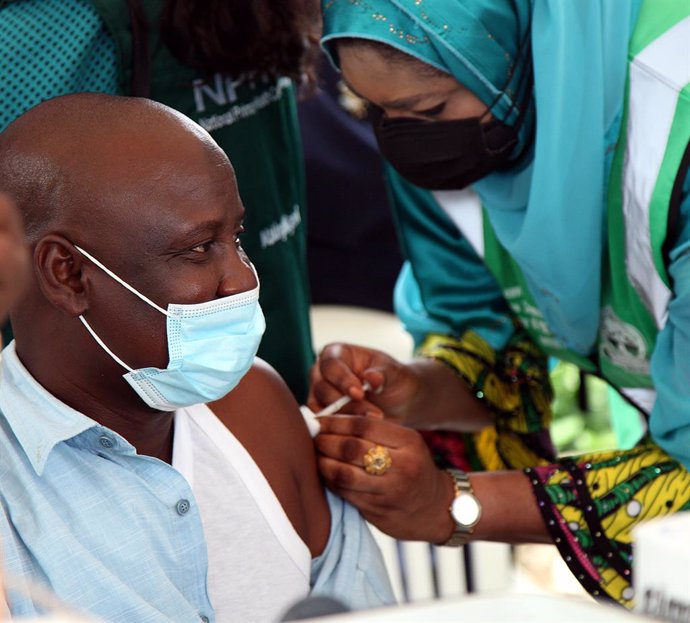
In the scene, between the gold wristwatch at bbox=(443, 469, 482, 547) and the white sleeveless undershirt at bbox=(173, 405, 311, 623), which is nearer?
the white sleeveless undershirt at bbox=(173, 405, 311, 623)

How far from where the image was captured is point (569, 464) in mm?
2131

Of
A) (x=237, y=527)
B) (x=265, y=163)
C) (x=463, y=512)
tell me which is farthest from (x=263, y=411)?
(x=265, y=163)

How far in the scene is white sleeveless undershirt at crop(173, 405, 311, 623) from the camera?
1.65 m

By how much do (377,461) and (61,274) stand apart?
67cm

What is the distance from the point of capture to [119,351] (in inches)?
60.6

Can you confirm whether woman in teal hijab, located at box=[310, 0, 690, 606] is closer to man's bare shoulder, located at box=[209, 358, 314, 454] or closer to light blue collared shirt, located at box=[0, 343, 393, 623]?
man's bare shoulder, located at box=[209, 358, 314, 454]

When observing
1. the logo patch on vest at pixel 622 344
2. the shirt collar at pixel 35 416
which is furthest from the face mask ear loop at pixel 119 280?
the logo patch on vest at pixel 622 344

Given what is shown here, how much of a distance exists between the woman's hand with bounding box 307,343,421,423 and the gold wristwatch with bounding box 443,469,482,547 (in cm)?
23

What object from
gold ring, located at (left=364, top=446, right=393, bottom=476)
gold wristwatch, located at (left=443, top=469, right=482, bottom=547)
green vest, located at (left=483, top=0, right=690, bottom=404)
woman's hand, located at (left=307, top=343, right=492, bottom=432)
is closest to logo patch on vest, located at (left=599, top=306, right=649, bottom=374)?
green vest, located at (left=483, top=0, right=690, bottom=404)

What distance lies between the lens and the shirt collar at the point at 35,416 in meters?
1.48

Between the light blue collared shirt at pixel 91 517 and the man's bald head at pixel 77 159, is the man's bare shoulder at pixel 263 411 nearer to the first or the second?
the light blue collared shirt at pixel 91 517

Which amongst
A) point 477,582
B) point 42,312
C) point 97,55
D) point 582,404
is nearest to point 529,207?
point 97,55

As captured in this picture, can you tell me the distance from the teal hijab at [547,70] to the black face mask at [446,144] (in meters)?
0.04

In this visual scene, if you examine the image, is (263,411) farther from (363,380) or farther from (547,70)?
(547,70)
